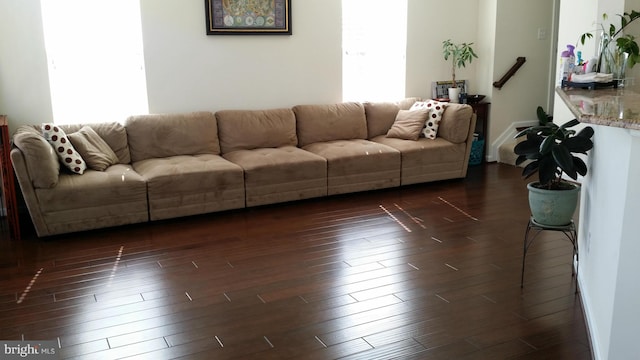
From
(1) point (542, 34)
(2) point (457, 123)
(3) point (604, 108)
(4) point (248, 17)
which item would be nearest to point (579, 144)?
(3) point (604, 108)

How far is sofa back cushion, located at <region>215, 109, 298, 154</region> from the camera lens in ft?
17.6

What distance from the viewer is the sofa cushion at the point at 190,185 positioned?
4551mm

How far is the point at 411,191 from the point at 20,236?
3339 mm

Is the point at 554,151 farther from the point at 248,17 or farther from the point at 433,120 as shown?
the point at 248,17

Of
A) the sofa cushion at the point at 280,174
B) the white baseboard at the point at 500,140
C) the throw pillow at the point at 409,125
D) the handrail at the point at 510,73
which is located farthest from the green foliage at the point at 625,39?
the sofa cushion at the point at 280,174

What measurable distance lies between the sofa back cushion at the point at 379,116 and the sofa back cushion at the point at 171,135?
1635mm

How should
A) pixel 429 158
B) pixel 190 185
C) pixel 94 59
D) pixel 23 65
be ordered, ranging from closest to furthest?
pixel 190 185 → pixel 23 65 → pixel 94 59 → pixel 429 158

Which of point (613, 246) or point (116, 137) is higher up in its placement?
point (116, 137)

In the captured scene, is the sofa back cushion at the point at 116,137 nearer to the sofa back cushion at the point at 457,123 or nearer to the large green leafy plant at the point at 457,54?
the sofa back cushion at the point at 457,123

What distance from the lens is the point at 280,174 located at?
4.99 metres

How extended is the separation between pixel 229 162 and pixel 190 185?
46 cm

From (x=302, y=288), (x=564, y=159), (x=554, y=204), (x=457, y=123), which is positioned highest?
(x=564, y=159)

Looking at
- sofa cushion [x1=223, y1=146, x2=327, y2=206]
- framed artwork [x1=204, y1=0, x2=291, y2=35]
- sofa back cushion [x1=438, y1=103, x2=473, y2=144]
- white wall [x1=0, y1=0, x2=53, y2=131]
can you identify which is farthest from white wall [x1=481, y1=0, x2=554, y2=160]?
white wall [x1=0, y1=0, x2=53, y2=131]

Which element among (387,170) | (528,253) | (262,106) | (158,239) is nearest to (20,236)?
(158,239)
